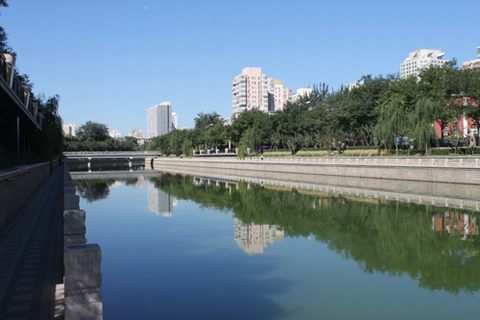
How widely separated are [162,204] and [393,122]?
2547 centimetres

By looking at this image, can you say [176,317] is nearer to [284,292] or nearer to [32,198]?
[284,292]

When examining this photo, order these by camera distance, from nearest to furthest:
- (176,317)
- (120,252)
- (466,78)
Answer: (176,317)
(120,252)
(466,78)

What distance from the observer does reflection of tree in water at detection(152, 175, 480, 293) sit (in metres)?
12.0

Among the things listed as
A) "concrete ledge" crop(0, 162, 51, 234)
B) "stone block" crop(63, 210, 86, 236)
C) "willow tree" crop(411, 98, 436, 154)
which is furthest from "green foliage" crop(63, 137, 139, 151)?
"stone block" crop(63, 210, 86, 236)

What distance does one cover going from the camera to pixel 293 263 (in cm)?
1272

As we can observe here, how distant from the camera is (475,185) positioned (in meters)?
28.0

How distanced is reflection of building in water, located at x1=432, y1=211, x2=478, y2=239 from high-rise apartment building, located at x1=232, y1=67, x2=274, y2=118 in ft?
455

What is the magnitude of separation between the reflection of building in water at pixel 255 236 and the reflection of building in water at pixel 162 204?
19.1ft

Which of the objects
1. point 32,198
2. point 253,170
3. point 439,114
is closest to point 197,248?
point 32,198

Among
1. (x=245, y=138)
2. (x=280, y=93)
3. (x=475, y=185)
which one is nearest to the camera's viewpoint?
(x=475, y=185)

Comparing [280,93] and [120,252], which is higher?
[280,93]

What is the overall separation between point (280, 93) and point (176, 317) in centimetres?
16758

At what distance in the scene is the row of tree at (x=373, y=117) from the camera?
4259 cm

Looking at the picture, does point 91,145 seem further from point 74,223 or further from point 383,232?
point 74,223
